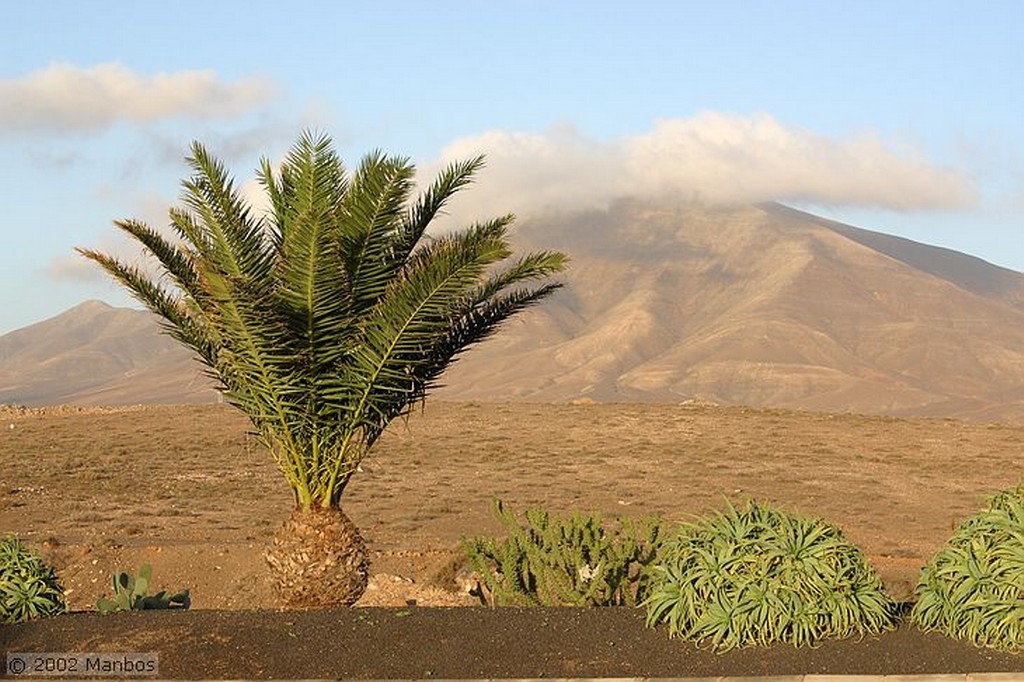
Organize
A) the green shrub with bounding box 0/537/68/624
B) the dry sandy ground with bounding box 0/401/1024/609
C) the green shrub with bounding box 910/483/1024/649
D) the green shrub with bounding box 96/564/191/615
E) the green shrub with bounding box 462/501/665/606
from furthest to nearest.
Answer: the dry sandy ground with bounding box 0/401/1024/609
the green shrub with bounding box 462/501/665/606
the green shrub with bounding box 96/564/191/615
the green shrub with bounding box 0/537/68/624
the green shrub with bounding box 910/483/1024/649

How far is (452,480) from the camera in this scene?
3500 cm

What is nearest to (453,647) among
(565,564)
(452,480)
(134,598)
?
(565,564)

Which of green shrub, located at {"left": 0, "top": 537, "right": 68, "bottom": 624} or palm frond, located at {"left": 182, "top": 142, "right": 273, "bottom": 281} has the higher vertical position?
palm frond, located at {"left": 182, "top": 142, "right": 273, "bottom": 281}

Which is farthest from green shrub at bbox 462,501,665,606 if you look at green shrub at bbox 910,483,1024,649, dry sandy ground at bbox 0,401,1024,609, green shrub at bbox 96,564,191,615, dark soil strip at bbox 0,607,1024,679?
dry sandy ground at bbox 0,401,1024,609

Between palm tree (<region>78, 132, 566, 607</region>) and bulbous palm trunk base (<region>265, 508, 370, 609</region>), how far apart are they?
0.01 metres

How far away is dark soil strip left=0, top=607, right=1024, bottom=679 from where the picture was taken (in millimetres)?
9172

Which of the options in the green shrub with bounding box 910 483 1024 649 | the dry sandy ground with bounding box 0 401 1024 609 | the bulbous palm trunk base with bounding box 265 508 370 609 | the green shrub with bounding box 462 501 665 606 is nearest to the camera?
the green shrub with bounding box 910 483 1024 649

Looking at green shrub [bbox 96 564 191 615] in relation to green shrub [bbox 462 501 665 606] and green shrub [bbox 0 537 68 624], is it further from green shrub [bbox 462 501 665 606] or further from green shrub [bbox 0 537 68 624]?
green shrub [bbox 462 501 665 606]

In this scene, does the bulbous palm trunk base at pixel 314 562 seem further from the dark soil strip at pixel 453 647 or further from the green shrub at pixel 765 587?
the green shrub at pixel 765 587

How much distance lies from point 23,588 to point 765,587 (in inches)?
246

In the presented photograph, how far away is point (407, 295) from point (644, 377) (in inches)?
7045

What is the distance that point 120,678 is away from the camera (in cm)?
940

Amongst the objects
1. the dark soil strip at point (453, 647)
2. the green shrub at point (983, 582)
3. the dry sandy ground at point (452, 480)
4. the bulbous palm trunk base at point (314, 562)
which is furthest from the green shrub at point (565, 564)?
the dry sandy ground at point (452, 480)

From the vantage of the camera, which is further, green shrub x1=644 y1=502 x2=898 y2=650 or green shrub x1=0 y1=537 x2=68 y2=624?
green shrub x1=0 y1=537 x2=68 y2=624
